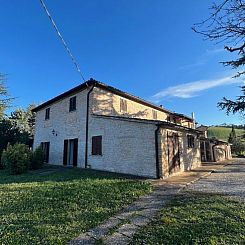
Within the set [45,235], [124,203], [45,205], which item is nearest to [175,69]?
[124,203]

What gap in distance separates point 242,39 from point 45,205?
8.76m

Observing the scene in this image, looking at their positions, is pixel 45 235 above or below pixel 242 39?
A: below

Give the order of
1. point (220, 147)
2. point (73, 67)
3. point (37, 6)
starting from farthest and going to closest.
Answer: point (220, 147), point (73, 67), point (37, 6)

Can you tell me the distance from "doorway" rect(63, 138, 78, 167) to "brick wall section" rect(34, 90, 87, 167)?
1.43 feet

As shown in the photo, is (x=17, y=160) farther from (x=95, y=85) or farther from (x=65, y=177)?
(x=95, y=85)

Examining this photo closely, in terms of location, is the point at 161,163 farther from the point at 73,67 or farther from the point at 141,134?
the point at 73,67

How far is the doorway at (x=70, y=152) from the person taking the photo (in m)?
18.2

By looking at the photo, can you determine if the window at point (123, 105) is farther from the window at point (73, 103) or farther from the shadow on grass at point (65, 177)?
the shadow on grass at point (65, 177)

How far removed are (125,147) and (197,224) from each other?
29.0ft

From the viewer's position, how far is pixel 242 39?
295 inches

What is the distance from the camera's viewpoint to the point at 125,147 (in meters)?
14.4

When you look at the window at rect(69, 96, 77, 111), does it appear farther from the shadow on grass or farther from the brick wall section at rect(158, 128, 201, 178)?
the brick wall section at rect(158, 128, 201, 178)

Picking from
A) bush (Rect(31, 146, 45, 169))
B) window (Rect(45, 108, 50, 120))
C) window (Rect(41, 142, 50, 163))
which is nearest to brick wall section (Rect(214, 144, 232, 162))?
window (Rect(41, 142, 50, 163))

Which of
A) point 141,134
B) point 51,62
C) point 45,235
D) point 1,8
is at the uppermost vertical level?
point 51,62
